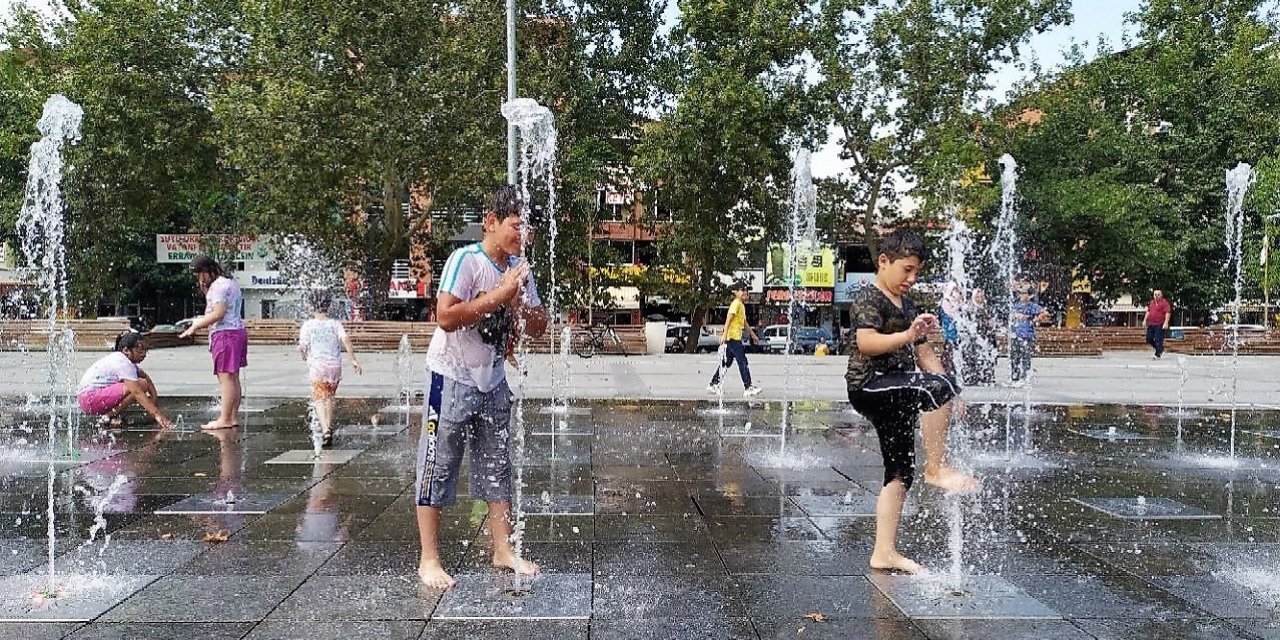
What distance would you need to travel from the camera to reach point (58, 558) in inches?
182

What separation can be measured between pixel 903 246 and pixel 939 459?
1.31 meters

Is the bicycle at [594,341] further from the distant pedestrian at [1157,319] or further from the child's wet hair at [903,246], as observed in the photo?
the child's wet hair at [903,246]

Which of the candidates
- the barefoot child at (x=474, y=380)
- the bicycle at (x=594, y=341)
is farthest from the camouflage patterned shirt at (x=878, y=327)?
the bicycle at (x=594, y=341)

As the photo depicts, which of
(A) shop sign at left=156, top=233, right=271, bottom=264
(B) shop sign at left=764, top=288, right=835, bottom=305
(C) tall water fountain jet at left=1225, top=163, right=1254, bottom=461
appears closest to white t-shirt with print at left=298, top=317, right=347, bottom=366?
(A) shop sign at left=156, top=233, right=271, bottom=264

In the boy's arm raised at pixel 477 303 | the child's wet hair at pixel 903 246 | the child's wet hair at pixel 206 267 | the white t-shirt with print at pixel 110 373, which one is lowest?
the white t-shirt with print at pixel 110 373

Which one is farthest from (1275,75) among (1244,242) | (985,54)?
(985,54)

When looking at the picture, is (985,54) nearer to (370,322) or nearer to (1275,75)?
(1275,75)

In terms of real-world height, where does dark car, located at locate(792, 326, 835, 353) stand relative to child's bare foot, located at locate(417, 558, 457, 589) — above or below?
below

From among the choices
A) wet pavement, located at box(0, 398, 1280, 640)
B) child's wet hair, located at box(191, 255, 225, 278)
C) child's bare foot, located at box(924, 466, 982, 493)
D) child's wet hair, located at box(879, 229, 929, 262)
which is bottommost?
wet pavement, located at box(0, 398, 1280, 640)

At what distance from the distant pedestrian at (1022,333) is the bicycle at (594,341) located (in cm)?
1206

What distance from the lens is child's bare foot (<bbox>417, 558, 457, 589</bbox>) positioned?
4.21 m

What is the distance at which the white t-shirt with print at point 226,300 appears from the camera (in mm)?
8961

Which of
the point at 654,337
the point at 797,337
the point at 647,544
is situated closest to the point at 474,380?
the point at 647,544

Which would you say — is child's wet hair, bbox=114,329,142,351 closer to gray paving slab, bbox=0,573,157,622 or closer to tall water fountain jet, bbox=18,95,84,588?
tall water fountain jet, bbox=18,95,84,588
